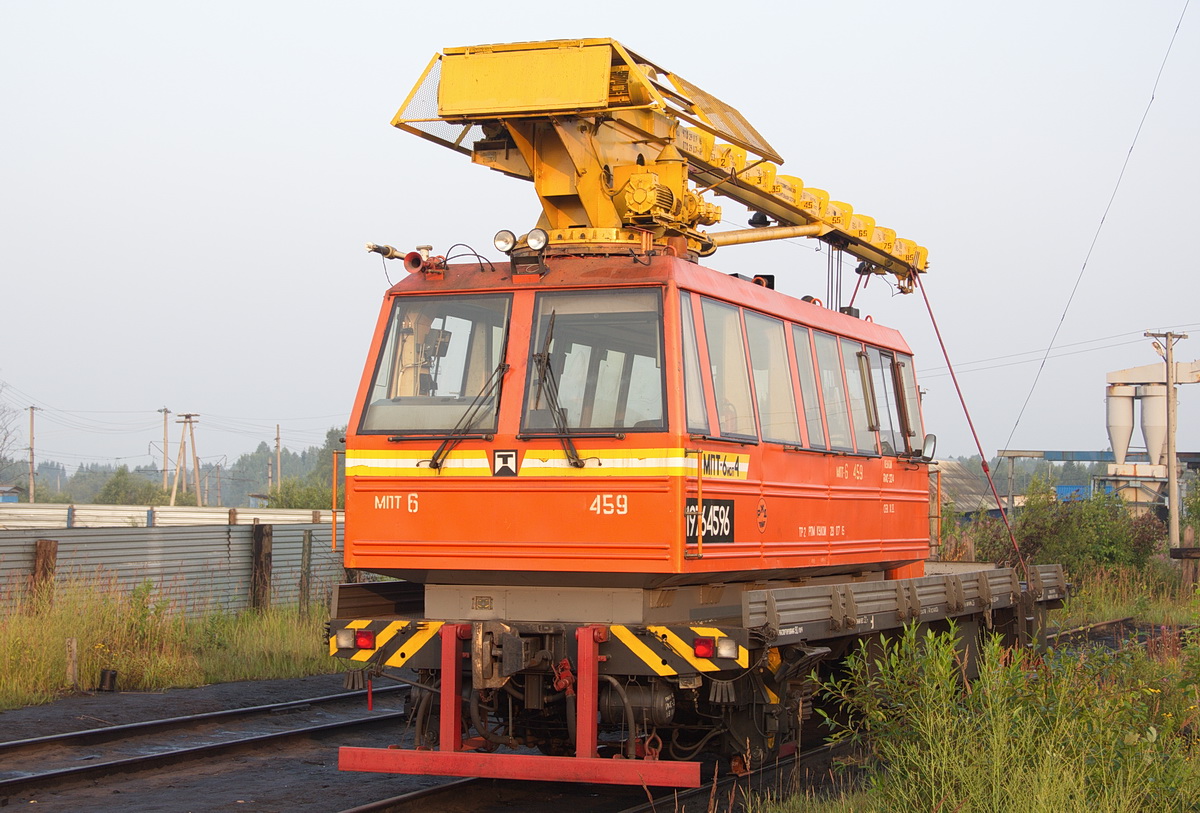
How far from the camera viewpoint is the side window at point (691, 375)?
759 centimetres

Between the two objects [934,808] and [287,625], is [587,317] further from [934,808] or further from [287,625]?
[287,625]

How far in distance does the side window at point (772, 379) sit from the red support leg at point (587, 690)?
1.96 metres

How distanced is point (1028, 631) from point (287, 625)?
8672 millimetres

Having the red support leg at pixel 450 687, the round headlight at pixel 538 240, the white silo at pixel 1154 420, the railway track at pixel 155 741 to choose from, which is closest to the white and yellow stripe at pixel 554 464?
the red support leg at pixel 450 687

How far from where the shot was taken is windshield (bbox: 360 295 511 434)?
8039 mm

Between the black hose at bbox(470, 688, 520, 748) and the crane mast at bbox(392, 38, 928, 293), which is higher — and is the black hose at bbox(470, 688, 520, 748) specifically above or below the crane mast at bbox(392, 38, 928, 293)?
below

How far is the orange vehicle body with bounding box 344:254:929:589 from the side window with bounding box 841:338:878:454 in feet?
4.52

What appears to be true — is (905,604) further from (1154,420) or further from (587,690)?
(1154,420)

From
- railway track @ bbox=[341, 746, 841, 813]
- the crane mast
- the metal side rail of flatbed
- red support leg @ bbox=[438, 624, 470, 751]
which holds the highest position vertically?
the crane mast

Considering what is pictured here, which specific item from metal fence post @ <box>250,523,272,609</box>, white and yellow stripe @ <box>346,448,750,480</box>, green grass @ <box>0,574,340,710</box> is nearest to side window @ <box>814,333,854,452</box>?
white and yellow stripe @ <box>346,448,750,480</box>

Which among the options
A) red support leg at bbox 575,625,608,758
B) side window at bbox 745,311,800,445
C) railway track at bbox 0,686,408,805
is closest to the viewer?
red support leg at bbox 575,625,608,758

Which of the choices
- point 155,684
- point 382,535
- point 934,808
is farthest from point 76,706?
point 934,808

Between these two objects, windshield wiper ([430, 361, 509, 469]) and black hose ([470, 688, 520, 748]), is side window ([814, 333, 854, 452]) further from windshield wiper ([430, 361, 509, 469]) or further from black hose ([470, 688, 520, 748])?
black hose ([470, 688, 520, 748])

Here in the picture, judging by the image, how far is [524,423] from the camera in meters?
7.73
